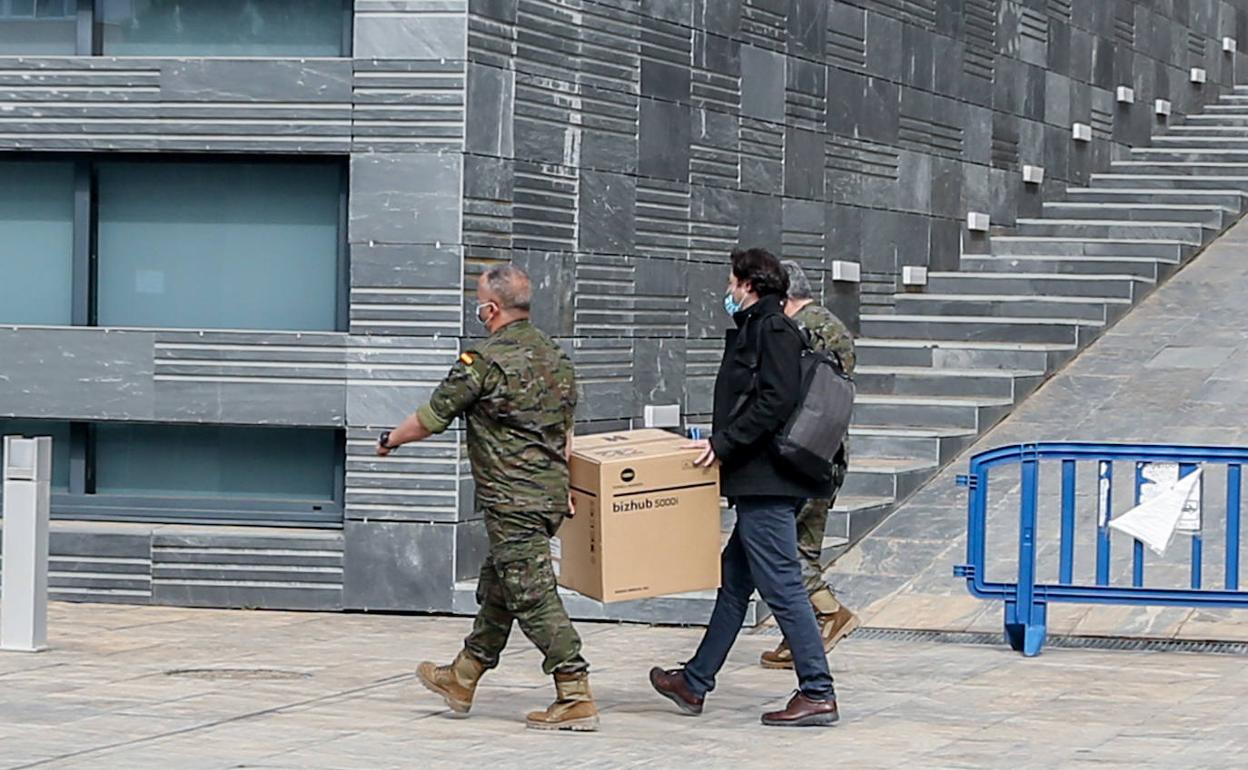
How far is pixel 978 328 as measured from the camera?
1875cm

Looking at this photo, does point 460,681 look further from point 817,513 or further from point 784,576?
point 817,513

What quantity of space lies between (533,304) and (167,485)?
250 cm

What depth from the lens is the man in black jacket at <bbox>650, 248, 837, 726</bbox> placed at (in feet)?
30.3

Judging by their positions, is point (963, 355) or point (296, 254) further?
point (963, 355)

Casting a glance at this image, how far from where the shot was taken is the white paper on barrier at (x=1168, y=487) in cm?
1154

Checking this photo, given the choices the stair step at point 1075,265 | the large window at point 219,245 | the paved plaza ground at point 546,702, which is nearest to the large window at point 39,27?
the large window at point 219,245

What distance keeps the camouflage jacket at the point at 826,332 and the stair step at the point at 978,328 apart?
8.06 meters

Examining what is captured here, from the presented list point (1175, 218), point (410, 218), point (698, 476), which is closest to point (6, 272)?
point (410, 218)

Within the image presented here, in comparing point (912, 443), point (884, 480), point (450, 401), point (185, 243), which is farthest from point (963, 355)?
point (450, 401)

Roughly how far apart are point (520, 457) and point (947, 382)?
28.5 feet

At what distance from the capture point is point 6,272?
14000 mm

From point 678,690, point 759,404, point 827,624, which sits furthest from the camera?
point 827,624

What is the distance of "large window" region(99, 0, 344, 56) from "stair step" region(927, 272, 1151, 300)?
7866mm

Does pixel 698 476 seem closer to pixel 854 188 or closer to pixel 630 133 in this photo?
pixel 630 133
